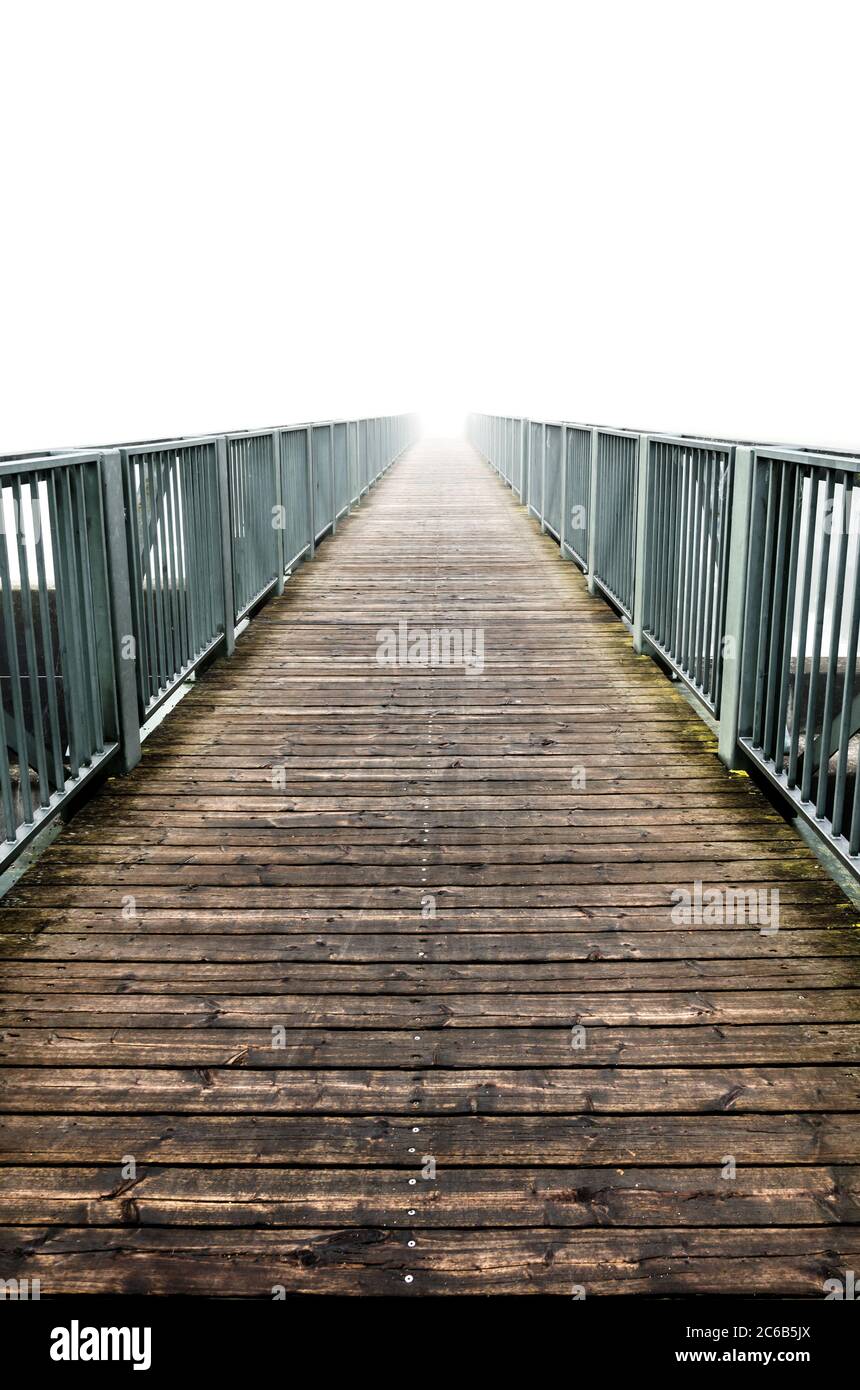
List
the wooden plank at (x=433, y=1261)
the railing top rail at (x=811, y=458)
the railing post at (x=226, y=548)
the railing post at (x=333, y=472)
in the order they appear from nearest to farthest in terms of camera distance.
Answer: the wooden plank at (x=433, y=1261), the railing top rail at (x=811, y=458), the railing post at (x=226, y=548), the railing post at (x=333, y=472)

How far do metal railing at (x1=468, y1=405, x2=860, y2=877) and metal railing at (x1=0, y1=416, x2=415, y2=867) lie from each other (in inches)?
99.2

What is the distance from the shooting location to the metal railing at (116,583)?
3873 mm

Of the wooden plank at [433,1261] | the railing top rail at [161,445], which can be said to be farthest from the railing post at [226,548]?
the wooden plank at [433,1261]

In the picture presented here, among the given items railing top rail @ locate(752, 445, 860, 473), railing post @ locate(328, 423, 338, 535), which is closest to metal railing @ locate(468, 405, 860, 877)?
railing top rail @ locate(752, 445, 860, 473)

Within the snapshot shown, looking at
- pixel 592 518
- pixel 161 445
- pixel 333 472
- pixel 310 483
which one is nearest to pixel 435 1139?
pixel 161 445

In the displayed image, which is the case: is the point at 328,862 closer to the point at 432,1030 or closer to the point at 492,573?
the point at 432,1030

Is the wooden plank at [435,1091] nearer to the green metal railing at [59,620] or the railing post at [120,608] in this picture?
the green metal railing at [59,620]

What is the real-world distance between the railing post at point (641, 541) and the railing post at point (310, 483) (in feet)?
14.9

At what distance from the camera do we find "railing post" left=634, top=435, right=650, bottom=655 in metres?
7.17

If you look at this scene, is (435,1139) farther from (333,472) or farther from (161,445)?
(333,472)

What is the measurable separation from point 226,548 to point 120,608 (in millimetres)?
2414

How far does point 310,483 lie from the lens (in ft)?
37.5

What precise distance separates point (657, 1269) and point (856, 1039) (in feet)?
3.46
